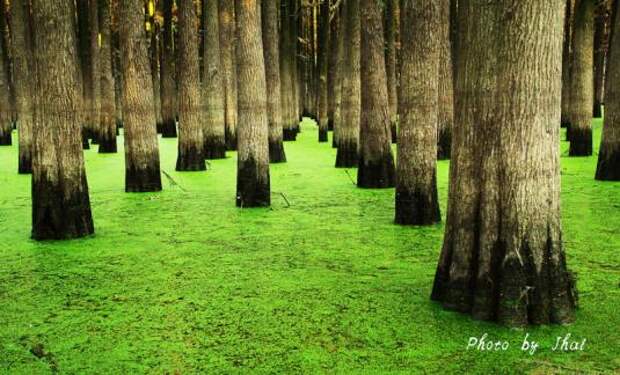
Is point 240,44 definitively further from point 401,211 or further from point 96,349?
point 96,349

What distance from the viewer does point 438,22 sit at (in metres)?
7.36

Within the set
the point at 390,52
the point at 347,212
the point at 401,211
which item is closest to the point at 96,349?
the point at 401,211

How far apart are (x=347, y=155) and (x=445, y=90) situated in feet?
7.57

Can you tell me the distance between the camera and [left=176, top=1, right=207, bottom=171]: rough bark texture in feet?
41.5

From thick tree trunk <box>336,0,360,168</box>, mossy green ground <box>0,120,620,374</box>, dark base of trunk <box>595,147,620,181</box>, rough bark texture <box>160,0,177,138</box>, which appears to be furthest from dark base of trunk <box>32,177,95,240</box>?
rough bark texture <box>160,0,177,138</box>

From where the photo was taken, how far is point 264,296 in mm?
5059

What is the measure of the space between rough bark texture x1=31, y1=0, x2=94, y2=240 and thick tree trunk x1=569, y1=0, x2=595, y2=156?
997 centimetres

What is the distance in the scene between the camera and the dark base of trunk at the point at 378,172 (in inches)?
406

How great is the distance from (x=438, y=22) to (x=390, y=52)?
10781 mm

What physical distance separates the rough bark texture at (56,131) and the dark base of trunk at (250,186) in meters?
2.38

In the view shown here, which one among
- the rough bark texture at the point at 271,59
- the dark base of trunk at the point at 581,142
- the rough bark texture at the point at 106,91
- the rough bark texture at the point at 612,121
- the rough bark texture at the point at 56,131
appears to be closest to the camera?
the rough bark texture at the point at 56,131

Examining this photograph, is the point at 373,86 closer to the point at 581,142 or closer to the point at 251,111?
the point at 251,111

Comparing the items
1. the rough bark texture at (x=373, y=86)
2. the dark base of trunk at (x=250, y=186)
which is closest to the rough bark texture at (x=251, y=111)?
the dark base of trunk at (x=250, y=186)

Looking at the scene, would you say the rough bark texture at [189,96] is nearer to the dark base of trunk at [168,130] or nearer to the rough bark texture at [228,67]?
the rough bark texture at [228,67]
